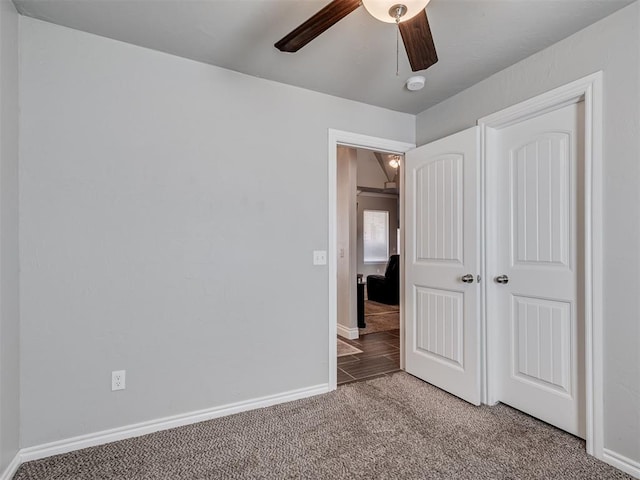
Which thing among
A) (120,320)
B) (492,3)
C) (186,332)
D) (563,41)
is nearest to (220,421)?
(186,332)

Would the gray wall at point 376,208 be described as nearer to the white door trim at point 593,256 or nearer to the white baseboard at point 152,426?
the white baseboard at point 152,426

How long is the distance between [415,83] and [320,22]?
53.6 inches

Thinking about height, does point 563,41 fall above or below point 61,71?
above

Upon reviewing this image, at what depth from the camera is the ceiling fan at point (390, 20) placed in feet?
4.24

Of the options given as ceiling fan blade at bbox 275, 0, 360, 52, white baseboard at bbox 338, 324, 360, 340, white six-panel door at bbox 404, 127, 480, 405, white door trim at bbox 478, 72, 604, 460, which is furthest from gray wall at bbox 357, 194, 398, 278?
ceiling fan blade at bbox 275, 0, 360, 52

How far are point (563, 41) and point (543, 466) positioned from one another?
2.39m

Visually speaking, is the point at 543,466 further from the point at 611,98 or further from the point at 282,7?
the point at 282,7

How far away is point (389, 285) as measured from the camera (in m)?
6.66

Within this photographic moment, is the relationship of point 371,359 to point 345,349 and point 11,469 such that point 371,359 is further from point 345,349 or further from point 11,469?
point 11,469

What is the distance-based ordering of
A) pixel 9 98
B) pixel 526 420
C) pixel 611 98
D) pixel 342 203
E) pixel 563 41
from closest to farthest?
pixel 9 98, pixel 611 98, pixel 563 41, pixel 526 420, pixel 342 203

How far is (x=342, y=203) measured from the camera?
440 centimetres

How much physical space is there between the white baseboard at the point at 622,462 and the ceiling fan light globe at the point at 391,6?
2351 mm

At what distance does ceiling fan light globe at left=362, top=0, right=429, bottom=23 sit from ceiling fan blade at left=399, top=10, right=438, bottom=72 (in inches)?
1.2

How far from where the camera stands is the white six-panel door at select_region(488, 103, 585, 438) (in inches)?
80.0
